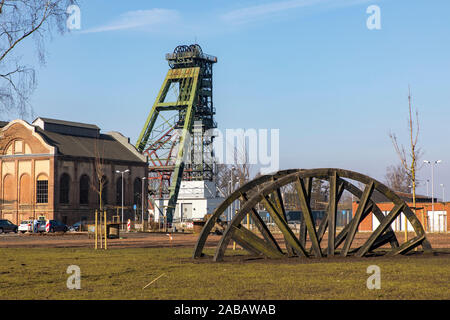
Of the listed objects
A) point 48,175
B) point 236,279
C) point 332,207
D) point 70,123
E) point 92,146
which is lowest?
point 236,279

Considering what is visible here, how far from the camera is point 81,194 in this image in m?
86.4

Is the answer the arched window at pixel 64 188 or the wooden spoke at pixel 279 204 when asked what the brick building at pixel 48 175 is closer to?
the arched window at pixel 64 188

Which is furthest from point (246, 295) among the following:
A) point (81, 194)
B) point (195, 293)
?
point (81, 194)

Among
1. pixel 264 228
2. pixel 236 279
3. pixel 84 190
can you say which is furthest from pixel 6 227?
pixel 236 279

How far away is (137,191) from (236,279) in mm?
82288

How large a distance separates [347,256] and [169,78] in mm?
88327

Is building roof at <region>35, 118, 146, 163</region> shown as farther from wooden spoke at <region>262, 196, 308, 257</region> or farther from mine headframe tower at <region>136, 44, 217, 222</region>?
wooden spoke at <region>262, 196, 308, 257</region>

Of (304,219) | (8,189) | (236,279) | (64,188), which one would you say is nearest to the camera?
(236,279)

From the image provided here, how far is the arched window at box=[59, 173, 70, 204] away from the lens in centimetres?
8362

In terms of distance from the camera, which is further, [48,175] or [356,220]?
[48,175]

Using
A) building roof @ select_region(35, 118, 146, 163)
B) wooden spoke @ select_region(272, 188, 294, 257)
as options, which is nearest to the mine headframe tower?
building roof @ select_region(35, 118, 146, 163)

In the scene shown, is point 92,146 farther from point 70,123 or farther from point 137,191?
point 137,191

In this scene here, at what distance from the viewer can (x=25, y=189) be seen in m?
84.3

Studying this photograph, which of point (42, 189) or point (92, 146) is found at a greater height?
point (92, 146)
